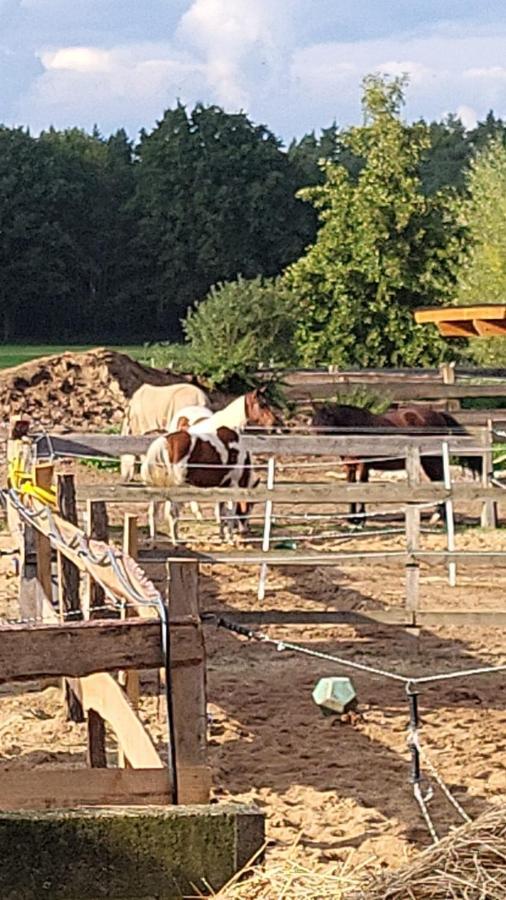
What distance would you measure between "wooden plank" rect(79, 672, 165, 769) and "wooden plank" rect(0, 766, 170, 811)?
0.32ft

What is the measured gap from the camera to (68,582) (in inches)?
313

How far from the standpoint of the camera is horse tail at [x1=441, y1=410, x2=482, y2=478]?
1761 centimetres

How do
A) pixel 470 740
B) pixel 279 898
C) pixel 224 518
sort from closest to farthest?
1. pixel 279 898
2. pixel 470 740
3. pixel 224 518

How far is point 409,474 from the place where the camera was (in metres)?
14.0

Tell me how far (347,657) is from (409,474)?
484 cm

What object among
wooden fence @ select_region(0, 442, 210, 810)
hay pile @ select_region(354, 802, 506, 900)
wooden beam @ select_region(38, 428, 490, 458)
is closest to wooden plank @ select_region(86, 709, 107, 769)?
wooden fence @ select_region(0, 442, 210, 810)

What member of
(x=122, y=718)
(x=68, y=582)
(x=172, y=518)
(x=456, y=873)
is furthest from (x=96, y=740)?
(x=172, y=518)

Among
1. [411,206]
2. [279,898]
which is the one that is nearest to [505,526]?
[279,898]

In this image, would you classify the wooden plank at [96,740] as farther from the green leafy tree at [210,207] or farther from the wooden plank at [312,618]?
the green leafy tree at [210,207]

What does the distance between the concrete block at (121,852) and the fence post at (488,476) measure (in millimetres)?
11539

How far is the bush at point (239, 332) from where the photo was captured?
2539cm

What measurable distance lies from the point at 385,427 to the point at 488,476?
336 cm

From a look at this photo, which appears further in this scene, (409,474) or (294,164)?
(294,164)

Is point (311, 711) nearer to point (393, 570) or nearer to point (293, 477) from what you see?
point (393, 570)
